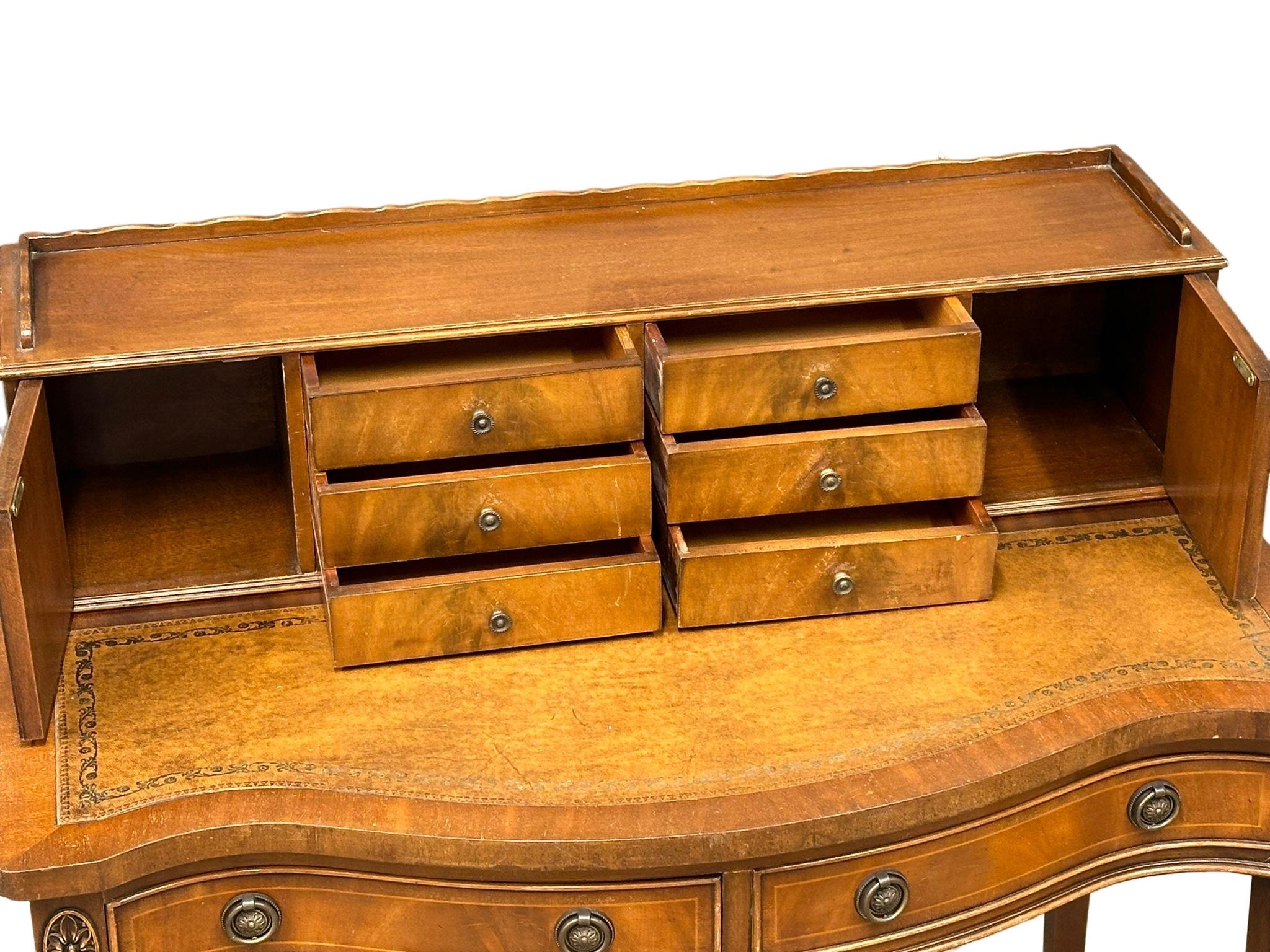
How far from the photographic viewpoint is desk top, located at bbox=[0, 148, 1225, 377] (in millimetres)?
3494

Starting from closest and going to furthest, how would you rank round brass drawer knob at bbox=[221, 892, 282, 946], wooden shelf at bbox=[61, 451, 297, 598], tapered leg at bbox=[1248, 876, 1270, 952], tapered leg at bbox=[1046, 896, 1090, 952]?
round brass drawer knob at bbox=[221, 892, 282, 946], wooden shelf at bbox=[61, 451, 297, 598], tapered leg at bbox=[1248, 876, 1270, 952], tapered leg at bbox=[1046, 896, 1090, 952]

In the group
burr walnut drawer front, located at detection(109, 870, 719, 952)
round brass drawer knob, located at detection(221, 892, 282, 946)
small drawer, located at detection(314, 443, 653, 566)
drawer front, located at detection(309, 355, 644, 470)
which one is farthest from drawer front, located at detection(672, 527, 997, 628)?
round brass drawer knob, located at detection(221, 892, 282, 946)

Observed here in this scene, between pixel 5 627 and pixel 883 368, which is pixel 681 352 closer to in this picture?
pixel 883 368

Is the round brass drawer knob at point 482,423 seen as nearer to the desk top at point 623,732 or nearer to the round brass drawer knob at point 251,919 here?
the desk top at point 623,732

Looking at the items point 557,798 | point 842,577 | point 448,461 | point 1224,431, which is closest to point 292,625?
point 448,461

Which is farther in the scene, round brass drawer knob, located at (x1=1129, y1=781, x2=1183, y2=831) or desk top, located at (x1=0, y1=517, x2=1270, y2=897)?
round brass drawer knob, located at (x1=1129, y1=781, x2=1183, y2=831)

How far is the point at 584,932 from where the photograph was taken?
3.29m

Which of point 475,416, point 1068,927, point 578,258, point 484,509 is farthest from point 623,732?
point 1068,927

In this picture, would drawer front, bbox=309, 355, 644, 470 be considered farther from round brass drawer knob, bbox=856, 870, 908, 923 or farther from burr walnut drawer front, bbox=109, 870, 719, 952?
round brass drawer knob, bbox=856, 870, 908, 923

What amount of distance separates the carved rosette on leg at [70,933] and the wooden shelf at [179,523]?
56cm

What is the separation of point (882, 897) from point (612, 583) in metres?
0.59

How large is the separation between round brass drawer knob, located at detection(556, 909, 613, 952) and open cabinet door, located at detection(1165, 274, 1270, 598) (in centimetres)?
107

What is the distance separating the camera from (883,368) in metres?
3.54

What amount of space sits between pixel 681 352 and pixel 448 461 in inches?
15.1
